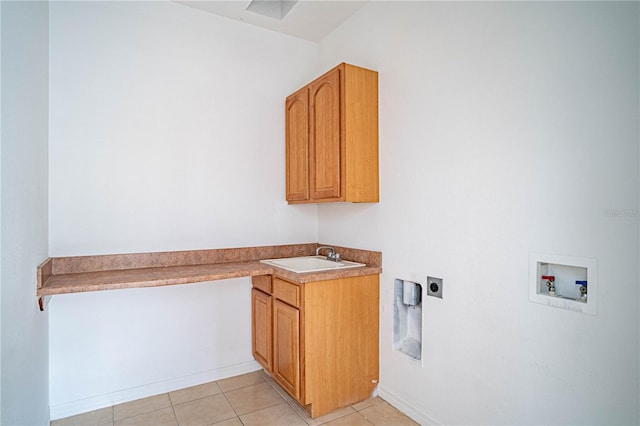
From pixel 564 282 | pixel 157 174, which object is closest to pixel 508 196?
pixel 564 282

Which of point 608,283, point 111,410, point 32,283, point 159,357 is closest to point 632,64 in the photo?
point 608,283

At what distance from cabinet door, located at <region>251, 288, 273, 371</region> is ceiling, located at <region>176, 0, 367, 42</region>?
2.17 m

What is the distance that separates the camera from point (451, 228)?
201 centimetres

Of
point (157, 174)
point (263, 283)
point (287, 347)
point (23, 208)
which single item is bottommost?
point (287, 347)

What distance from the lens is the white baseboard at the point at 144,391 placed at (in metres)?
2.30

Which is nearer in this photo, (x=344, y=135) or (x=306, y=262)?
(x=344, y=135)

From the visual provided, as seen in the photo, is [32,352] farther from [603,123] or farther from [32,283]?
[603,123]

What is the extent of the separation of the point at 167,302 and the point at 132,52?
1.79m

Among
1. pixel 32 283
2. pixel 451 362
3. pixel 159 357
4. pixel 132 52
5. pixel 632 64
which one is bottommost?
pixel 159 357

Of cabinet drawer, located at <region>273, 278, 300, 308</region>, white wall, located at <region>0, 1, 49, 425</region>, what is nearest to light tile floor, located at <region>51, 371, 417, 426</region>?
white wall, located at <region>0, 1, 49, 425</region>

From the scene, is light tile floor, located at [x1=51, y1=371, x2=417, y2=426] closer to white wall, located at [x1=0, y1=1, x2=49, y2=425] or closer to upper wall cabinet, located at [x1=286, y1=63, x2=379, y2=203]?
white wall, located at [x1=0, y1=1, x2=49, y2=425]

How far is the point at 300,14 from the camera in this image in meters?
2.80

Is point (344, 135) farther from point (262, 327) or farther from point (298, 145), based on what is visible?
point (262, 327)

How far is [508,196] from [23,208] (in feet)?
7.23
